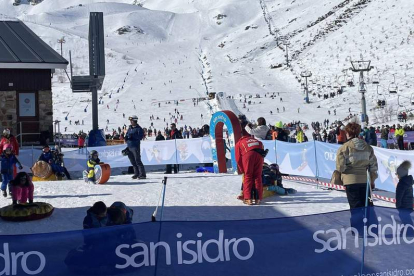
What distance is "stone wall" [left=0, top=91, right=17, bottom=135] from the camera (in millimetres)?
20156

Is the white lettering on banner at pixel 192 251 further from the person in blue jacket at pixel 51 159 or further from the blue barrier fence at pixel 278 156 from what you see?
the person in blue jacket at pixel 51 159

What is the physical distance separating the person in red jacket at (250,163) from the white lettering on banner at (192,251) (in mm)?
4958

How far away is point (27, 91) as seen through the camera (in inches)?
808

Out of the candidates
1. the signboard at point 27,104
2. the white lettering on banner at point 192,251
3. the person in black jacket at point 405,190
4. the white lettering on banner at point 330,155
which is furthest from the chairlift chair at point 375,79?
the white lettering on banner at point 192,251

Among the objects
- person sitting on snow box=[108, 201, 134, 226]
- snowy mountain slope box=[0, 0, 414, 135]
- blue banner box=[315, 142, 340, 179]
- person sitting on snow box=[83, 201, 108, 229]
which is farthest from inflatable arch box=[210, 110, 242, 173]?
snowy mountain slope box=[0, 0, 414, 135]

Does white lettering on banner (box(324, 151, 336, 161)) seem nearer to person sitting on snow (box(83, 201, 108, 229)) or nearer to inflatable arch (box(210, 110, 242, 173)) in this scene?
inflatable arch (box(210, 110, 242, 173))

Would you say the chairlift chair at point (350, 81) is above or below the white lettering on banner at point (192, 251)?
above

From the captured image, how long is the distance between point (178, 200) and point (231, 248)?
19.6 feet

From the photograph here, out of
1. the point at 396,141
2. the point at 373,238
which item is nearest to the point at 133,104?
the point at 396,141

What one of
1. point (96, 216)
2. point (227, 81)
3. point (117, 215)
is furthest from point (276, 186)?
point (227, 81)

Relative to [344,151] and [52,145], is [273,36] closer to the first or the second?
[52,145]

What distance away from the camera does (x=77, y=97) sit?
68062mm

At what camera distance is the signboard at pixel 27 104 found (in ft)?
67.0

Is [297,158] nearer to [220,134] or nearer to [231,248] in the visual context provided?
[220,134]
